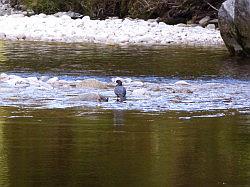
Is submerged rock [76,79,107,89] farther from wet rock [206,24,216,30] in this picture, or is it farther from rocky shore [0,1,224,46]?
wet rock [206,24,216,30]

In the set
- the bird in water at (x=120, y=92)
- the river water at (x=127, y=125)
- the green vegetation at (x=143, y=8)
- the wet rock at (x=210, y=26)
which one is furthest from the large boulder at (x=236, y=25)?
the green vegetation at (x=143, y=8)

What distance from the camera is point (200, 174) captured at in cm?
805

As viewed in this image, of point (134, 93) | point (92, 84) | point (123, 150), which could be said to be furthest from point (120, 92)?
point (123, 150)

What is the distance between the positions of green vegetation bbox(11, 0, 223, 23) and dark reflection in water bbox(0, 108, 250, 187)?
22591 millimetres

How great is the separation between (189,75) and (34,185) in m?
10.6

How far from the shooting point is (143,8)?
35.3m

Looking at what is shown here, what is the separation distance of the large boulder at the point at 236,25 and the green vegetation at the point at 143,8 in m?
11.0

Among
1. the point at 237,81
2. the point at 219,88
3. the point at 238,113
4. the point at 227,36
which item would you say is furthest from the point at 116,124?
the point at 227,36

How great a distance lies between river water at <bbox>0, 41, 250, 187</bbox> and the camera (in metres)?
8.12

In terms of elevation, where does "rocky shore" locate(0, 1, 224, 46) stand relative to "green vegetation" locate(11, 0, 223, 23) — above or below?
below

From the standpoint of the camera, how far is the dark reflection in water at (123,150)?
792cm

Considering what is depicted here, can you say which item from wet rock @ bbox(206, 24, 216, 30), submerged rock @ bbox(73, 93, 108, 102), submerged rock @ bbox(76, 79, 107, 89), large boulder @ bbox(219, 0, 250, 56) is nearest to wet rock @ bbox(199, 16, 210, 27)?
wet rock @ bbox(206, 24, 216, 30)

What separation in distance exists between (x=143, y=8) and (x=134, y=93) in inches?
832

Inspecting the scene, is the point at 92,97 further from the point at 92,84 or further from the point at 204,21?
the point at 204,21
